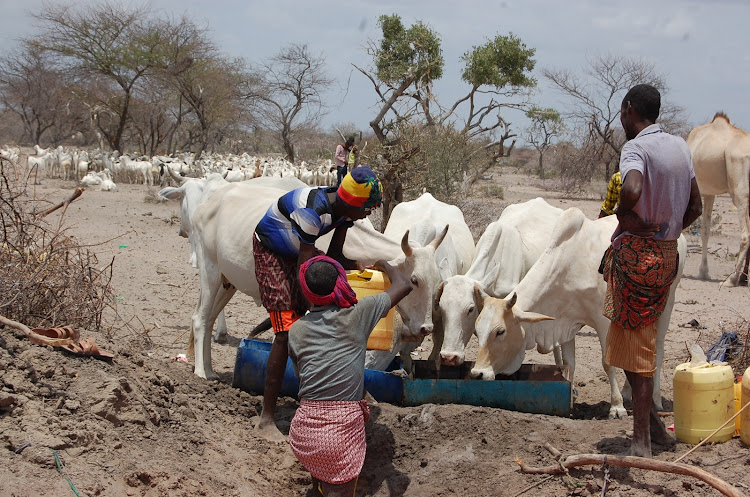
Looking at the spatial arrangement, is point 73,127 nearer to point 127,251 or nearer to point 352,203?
point 127,251

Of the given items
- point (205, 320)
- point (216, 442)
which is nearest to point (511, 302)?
point (216, 442)

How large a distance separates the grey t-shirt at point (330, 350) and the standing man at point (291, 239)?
55 centimetres

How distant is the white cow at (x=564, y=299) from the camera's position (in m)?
5.27

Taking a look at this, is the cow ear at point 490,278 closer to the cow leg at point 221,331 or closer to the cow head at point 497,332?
the cow head at point 497,332

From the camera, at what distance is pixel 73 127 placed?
160 feet

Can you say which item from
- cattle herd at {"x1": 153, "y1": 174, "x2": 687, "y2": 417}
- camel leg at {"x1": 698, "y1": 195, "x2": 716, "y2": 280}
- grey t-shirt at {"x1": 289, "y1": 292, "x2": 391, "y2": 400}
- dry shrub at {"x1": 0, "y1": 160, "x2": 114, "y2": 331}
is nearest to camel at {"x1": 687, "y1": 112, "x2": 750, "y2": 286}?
camel leg at {"x1": 698, "y1": 195, "x2": 716, "y2": 280}

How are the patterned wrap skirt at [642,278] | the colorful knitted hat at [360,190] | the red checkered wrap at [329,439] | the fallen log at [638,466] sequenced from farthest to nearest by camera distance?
1. the colorful knitted hat at [360,190]
2. the patterned wrap skirt at [642,278]
3. the red checkered wrap at [329,439]
4. the fallen log at [638,466]

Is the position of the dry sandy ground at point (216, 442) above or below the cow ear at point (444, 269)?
below

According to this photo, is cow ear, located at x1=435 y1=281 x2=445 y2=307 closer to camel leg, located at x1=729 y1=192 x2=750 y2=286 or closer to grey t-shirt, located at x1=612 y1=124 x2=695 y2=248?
grey t-shirt, located at x1=612 y1=124 x2=695 y2=248

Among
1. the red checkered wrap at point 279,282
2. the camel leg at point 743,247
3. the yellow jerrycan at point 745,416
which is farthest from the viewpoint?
the camel leg at point 743,247

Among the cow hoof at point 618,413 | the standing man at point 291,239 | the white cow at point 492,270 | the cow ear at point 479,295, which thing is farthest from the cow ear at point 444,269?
the cow hoof at point 618,413

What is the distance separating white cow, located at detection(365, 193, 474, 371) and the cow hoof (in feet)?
4.68

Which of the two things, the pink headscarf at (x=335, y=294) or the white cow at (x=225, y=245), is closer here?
the pink headscarf at (x=335, y=294)

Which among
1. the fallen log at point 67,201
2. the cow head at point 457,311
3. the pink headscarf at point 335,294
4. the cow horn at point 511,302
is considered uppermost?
the fallen log at point 67,201
